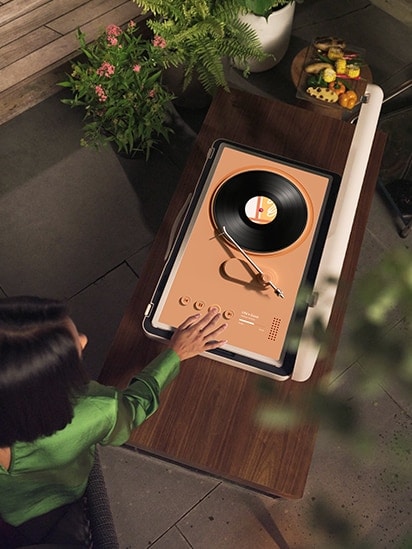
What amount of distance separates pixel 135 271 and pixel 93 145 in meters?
0.59

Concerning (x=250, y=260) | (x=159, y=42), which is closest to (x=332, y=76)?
(x=159, y=42)

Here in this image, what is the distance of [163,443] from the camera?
121 cm

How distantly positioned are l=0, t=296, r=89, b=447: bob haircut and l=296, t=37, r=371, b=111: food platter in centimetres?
121

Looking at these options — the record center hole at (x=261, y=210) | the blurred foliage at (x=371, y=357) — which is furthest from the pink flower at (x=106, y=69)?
the blurred foliage at (x=371, y=357)

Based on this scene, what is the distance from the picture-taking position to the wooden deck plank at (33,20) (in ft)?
6.88

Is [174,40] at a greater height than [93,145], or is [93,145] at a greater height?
[174,40]

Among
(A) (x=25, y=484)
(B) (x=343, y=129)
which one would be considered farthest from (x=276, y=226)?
(A) (x=25, y=484)

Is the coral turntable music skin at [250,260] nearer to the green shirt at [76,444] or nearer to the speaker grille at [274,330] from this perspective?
the speaker grille at [274,330]

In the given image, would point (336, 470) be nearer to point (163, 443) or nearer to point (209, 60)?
point (163, 443)

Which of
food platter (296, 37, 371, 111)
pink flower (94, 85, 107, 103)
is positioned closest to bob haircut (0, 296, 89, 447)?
pink flower (94, 85, 107, 103)

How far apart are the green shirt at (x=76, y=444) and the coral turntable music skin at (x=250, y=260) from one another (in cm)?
12

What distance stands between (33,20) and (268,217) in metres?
1.48

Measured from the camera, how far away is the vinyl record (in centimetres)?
125

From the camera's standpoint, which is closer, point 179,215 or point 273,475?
point 273,475
